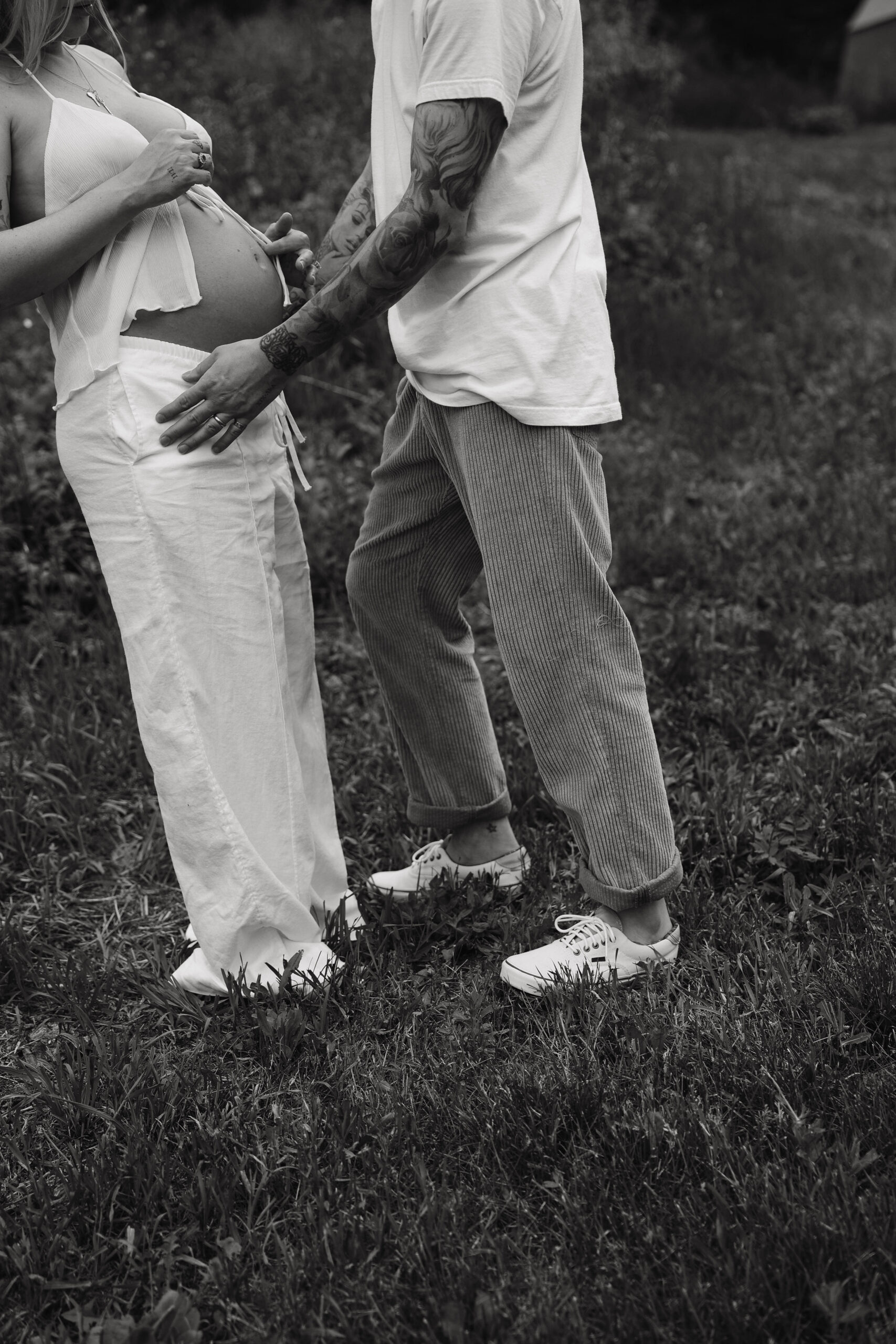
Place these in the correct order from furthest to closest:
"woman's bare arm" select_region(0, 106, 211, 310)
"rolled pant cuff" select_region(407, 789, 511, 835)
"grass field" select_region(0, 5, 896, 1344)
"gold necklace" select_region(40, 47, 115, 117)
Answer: "rolled pant cuff" select_region(407, 789, 511, 835), "gold necklace" select_region(40, 47, 115, 117), "woman's bare arm" select_region(0, 106, 211, 310), "grass field" select_region(0, 5, 896, 1344)

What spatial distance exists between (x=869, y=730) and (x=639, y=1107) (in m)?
1.60

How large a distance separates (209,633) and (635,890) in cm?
92

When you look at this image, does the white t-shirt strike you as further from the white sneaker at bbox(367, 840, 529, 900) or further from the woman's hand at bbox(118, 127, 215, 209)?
the white sneaker at bbox(367, 840, 529, 900)

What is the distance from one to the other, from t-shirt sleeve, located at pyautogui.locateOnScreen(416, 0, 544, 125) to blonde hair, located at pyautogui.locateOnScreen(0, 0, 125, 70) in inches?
21.5

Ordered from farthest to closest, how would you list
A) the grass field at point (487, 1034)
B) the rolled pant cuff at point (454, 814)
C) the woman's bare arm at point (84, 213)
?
the rolled pant cuff at point (454, 814) → the woman's bare arm at point (84, 213) → the grass field at point (487, 1034)

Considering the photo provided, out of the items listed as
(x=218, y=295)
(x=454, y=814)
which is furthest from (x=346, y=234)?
(x=454, y=814)

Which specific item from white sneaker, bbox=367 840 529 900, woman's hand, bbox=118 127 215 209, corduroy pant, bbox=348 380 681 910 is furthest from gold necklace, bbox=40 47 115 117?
white sneaker, bbox=367 840 529 900

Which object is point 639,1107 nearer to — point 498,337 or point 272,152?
point 498,337

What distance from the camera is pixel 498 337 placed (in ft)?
7.16

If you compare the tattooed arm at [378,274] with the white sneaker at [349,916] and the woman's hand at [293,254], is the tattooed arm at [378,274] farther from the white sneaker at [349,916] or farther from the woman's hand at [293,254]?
the white sneaker at [349,916]

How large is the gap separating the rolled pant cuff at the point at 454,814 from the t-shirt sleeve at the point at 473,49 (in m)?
1.44

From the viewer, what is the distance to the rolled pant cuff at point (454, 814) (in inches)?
112

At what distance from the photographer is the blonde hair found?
6.74 feet

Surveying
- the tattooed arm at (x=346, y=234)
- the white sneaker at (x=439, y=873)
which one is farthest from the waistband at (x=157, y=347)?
the white sneaker at (x=439, y=873)
